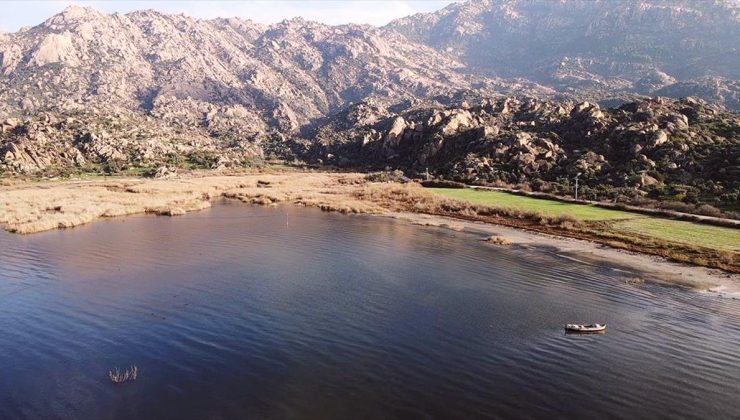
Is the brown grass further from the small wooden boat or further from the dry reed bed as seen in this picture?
the small wooden boat

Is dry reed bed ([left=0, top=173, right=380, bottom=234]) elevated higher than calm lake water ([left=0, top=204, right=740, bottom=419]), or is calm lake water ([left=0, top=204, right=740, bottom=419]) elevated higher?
dry reed bed ([left=0, top=173, right=380, bottom=234])

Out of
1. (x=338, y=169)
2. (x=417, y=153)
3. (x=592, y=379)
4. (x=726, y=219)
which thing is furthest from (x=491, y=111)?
(x=592, y=379)

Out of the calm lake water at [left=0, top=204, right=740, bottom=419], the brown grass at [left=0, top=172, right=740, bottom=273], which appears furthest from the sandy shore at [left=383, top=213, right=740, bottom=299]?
the calm lake water at [left=0, top=204, right=740, bottom=419]

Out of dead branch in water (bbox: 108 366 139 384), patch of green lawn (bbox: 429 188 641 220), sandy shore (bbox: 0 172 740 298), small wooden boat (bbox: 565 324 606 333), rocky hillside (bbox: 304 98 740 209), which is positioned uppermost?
rocky hillside (bbox: 304 98 740 209)

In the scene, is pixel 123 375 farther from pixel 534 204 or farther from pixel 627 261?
pixel 534 204

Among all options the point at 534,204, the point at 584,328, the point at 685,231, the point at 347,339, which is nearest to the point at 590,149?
the point at 534,204

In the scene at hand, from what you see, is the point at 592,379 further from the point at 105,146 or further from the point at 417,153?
the point at 105,146
